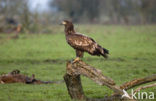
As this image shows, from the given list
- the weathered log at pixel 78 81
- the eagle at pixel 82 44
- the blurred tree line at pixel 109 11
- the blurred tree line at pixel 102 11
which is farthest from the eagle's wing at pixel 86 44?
the blurred tree line at pixel 102 11

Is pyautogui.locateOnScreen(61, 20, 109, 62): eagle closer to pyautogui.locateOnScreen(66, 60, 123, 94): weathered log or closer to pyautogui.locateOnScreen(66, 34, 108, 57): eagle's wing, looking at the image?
pyautogui.locateOnScreen(66, 34, 108, 57): eagle's wing

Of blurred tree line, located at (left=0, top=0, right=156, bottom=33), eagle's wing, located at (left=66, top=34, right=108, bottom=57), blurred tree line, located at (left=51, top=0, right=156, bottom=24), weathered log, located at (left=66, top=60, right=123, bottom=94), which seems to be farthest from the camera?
blurred tree line, located at (left=51, top=0, right=156, bottom=24)

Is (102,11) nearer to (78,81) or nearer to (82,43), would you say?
(82,43)

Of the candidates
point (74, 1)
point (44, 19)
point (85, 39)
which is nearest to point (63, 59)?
point (85, 39)

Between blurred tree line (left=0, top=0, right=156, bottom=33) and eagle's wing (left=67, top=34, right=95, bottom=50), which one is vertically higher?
eagle's wing (left=67, top=34, right=95, bottom=50)

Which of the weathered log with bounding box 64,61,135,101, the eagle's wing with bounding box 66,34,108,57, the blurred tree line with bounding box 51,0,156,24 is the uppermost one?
the eagle's wing with bounding box 66,34,108,57

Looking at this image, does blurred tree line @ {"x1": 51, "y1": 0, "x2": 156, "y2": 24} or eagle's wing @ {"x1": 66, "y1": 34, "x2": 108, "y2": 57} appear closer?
eagle's wing @ {"x1": 66, "y1": 34, "x2": 108, "y2": 57}

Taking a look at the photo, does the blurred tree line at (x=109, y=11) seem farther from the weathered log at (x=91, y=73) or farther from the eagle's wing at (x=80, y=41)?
the weathered log at (x=91, y=73)

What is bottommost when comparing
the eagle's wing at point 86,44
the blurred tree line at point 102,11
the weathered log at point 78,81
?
the blurred tree line at point 102,11

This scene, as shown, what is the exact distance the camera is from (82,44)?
7930 millimetres

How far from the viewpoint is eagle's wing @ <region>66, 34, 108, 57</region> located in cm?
779

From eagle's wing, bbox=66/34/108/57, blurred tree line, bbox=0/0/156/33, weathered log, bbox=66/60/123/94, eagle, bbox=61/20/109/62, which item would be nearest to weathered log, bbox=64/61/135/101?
weathered log, bbox=66/60/123/94

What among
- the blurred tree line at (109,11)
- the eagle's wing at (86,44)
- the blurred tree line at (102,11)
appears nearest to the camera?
the eagle's wing at (86,44)

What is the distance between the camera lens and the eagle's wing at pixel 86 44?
779 centimetres
